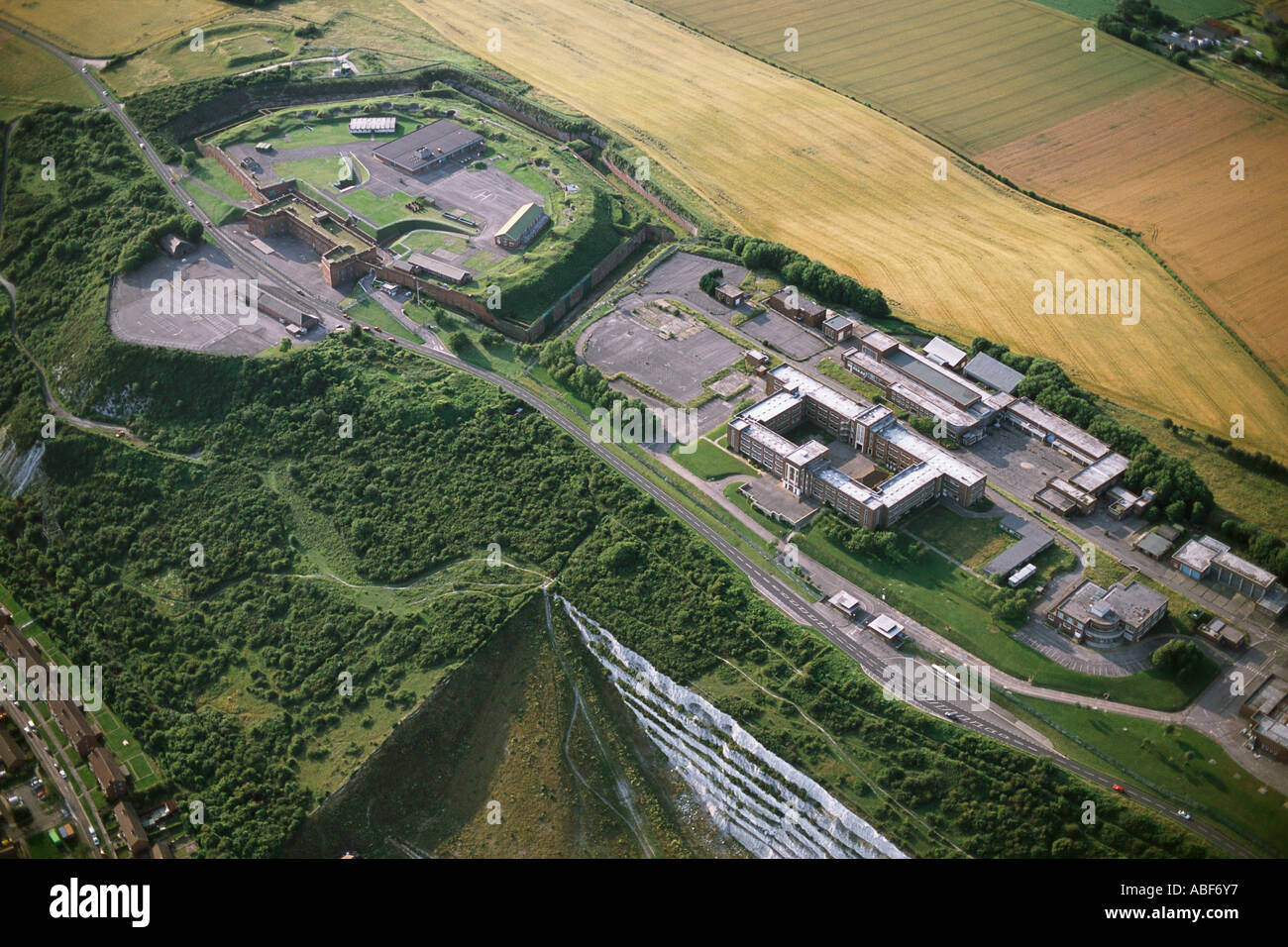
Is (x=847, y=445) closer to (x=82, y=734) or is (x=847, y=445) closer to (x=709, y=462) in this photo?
(x=709, y=462)

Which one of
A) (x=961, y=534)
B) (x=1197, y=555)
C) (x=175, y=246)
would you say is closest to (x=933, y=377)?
(x=961, y=534)

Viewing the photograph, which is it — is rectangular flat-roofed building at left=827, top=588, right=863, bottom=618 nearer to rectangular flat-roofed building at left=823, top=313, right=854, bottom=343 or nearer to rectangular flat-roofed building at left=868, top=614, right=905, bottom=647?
rectangular flat-roofed building at left=868, top=614, right=905, bottom=647

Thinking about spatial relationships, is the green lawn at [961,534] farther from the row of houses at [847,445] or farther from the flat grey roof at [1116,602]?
the flat grey roof at [1116,602]

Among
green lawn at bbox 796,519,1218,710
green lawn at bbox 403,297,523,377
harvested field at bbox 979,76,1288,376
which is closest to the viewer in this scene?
green lawn at bbox 796,519,1218,710

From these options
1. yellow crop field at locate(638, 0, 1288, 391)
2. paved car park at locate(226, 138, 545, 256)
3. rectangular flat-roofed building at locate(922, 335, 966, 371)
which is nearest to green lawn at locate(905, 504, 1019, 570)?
rectangular flat-roofed building at locate(922, 335, 966, 371)

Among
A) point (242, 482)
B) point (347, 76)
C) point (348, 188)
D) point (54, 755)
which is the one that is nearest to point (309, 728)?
point (54, 755)

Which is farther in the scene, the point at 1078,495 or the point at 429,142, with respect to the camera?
the point at 429,142

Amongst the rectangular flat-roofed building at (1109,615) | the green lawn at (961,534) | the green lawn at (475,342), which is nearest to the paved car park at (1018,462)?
the green lawn at (961,534)
